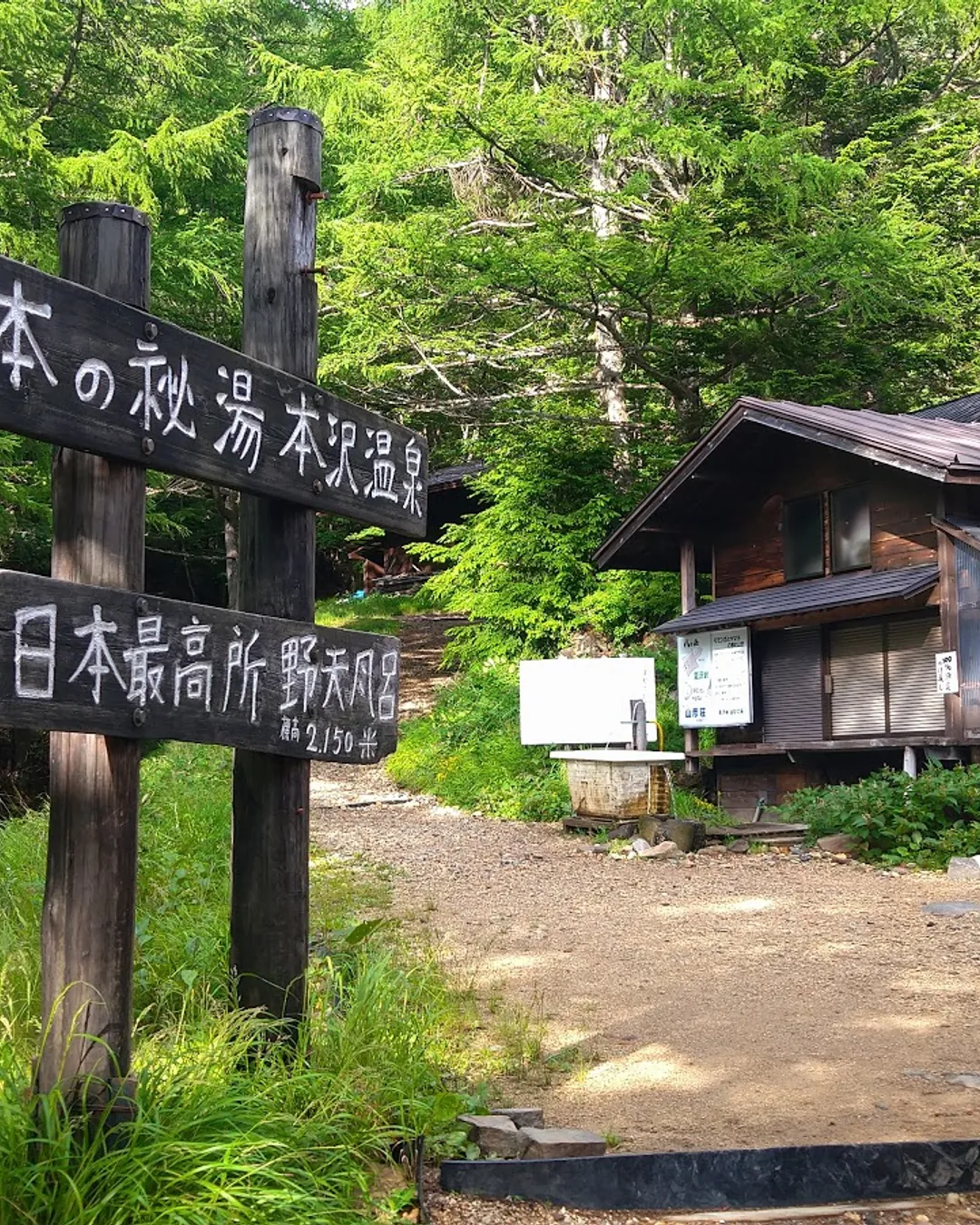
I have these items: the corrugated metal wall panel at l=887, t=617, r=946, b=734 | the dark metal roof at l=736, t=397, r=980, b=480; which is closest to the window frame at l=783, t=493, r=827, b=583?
the dark metal roof at l=736, t=397, r=980, b=480

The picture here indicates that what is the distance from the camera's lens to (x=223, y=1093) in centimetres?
323

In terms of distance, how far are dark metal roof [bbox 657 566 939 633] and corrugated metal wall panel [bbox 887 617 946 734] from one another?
63 centimetres

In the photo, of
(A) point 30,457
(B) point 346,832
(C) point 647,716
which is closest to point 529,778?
(C) point 647,716

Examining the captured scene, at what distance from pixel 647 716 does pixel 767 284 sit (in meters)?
7.06

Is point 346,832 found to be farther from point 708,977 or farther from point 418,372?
point 418,372

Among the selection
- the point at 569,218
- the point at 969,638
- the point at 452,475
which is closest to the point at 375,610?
the point at 452,475

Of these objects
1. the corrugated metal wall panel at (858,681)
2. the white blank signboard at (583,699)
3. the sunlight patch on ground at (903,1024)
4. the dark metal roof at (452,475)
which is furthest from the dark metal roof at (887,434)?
the dark metal roof at (452,475)

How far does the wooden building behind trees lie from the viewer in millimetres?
12469

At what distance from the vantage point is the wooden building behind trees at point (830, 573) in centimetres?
1247

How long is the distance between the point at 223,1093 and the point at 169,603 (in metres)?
1.39

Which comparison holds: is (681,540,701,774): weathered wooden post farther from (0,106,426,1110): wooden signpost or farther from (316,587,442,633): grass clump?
(0,106,426,1110): wooden signpost

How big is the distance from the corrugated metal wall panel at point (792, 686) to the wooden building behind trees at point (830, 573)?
24 mm

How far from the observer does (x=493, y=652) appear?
20.9m

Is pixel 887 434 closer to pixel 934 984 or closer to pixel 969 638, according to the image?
pixel 969 638
